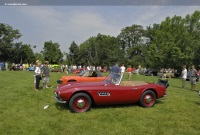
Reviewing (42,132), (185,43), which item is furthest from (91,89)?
(185,43)

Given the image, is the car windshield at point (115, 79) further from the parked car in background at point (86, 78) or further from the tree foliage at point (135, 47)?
the tree foliage at point (135, 47)

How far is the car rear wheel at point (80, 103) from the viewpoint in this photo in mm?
7098

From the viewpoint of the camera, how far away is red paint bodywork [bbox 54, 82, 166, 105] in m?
7.14

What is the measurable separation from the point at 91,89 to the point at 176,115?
9.87 ft

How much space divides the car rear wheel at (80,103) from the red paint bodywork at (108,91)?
0.14 meters

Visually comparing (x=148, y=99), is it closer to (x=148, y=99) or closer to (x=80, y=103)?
(x=148, y=99)

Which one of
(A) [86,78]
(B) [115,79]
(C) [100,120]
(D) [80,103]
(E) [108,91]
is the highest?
(B) [115,79]

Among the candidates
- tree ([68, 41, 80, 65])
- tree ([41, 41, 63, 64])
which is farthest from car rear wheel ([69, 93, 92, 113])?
tree ([68, 41, 80, 65])

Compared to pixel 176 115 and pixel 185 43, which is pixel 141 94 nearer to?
pixel 176 115

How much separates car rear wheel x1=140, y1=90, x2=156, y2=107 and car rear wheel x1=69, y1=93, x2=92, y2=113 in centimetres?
210

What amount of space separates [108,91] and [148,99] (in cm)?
174

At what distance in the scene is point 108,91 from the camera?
7402 millimetres

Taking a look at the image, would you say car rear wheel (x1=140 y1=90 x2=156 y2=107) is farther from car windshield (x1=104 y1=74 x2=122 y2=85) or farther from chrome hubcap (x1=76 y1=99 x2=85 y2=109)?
chrome hubcap (x1=76 y1=99 x2=85 y2=109)

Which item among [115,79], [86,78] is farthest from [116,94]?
[86,78]
